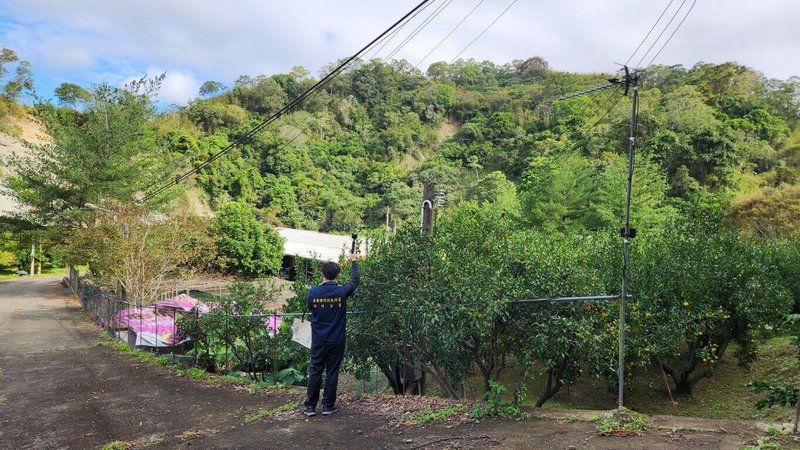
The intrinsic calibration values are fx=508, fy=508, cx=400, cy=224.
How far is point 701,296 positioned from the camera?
31.1 feet

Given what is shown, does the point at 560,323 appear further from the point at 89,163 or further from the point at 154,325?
the point at 89,163

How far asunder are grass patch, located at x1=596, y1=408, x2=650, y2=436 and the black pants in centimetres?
242

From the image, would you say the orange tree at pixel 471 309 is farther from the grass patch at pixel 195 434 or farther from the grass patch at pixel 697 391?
the grass patch at pixel 697 391

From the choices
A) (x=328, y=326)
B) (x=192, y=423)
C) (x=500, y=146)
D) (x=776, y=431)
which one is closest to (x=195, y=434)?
(x=192, y=423)

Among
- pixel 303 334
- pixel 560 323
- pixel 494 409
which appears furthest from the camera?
pixel 303 334

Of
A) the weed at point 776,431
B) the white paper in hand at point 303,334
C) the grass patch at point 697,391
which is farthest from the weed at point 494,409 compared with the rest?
the grass patch at point 697,391

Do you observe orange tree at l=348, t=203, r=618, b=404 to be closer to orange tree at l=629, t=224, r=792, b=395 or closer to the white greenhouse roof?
orange tree at l=629, t=224, r=792, b=395

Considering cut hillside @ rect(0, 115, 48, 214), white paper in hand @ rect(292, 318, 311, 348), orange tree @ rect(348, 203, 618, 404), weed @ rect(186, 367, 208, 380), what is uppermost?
cut hillside @ rect(0, 115, 48, 214)

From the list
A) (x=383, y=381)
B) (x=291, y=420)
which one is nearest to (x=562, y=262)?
(x=291, y=420)

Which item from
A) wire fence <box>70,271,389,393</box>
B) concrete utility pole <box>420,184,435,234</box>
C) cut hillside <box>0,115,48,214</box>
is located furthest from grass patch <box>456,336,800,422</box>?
cut hillside <box>0,115,48,214</box>

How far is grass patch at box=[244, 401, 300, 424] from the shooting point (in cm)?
527

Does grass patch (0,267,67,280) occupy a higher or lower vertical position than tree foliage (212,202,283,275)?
lower

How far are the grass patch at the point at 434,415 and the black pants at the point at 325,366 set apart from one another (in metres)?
0.85

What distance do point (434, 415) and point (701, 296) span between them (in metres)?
7.18
